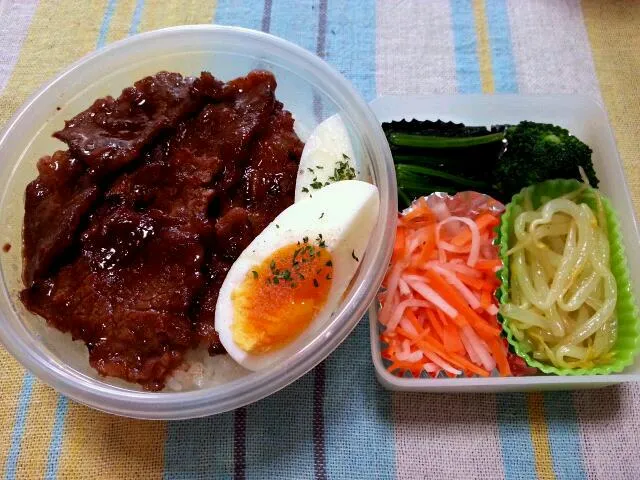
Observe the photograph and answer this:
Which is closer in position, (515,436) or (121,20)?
(515,436)

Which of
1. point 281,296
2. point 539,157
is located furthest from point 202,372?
point 539,157

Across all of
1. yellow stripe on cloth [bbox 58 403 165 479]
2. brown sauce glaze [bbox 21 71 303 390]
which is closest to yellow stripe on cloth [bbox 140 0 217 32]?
brown sauce glaze [bbox 21 71 303 390]

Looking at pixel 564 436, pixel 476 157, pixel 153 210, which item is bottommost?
pixel 564 436

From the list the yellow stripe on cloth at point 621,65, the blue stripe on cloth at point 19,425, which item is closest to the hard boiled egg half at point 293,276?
the blue stripe on cloth at point 19,425

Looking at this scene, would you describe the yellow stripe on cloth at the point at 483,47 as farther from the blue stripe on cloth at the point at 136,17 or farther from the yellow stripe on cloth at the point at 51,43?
the yellow stripe on cloth at the point at 51,43

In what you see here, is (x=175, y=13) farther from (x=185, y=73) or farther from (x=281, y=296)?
(x=281, y=296)

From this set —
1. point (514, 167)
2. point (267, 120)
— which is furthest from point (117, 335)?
point (514, 167)

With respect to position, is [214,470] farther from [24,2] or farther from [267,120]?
[24,2]
